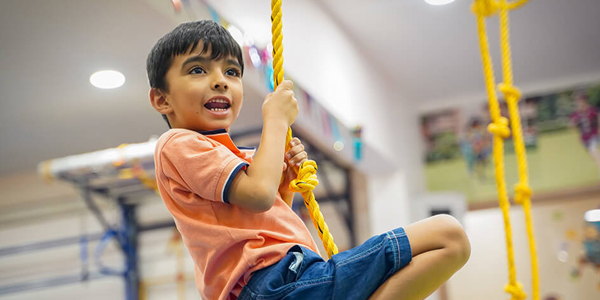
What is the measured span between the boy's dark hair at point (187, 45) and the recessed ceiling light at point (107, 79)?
1.75 m

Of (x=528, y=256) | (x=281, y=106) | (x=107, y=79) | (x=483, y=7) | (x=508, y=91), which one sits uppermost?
(x=107, y=79)

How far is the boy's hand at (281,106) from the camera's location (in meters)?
0.82

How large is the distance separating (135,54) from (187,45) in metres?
1.62

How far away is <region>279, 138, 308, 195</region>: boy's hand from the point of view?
2.93 feet

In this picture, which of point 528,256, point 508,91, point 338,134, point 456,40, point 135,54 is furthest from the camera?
point 528,256

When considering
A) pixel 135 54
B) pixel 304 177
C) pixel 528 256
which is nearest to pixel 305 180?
pixel 304 177

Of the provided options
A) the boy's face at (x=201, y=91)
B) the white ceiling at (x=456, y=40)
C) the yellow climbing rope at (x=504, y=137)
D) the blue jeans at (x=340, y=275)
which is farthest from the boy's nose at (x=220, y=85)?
the white ceiling at (x=456, y=40)

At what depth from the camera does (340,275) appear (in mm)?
728

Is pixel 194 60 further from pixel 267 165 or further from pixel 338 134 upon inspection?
pixel 338 134

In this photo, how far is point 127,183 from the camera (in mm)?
3611

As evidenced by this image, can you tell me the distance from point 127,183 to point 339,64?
5.22ft

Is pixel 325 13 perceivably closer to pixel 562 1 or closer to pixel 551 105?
pixel 562 1

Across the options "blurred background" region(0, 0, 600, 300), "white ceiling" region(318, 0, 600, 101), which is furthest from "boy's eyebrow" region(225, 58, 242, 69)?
"white ceiling" region(318, 0, 600, 101)

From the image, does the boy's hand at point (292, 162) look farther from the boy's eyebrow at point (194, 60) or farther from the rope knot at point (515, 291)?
the rope knot at point (515, 291)
